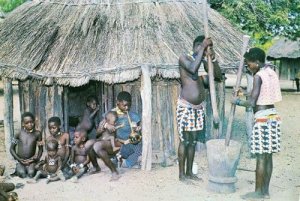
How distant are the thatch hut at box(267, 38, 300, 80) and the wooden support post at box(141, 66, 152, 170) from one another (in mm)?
18298

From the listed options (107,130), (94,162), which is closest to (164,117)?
(107,130)

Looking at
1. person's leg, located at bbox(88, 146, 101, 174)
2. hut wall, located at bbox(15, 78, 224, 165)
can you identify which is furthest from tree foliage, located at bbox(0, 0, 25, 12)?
person's leg, located at bbox(88, 146, 101, 174)

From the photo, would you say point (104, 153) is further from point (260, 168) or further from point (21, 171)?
point (260, 168)

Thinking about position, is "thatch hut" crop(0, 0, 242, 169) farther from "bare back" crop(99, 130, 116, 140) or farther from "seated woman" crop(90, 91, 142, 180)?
"bare back" crop(99, 130, 116, 140)

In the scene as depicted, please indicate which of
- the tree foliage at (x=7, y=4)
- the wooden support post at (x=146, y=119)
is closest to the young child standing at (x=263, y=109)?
the wooden support post at (x=146, y=119)

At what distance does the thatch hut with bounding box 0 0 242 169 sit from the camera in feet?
23.8

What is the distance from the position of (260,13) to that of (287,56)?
46.9 ft

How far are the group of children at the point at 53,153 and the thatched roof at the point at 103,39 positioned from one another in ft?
2.75

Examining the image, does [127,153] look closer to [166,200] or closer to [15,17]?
[166,200]

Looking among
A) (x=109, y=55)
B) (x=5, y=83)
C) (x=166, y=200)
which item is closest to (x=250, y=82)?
(x=109, y=55)

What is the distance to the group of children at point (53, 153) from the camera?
22.4 ft

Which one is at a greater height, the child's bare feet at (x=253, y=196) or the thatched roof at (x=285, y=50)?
the thatched roof at (x=285, y=50)

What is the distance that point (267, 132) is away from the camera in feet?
18.0

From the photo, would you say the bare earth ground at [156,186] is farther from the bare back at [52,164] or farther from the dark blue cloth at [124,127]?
the dark blue cloth at [124,127]
